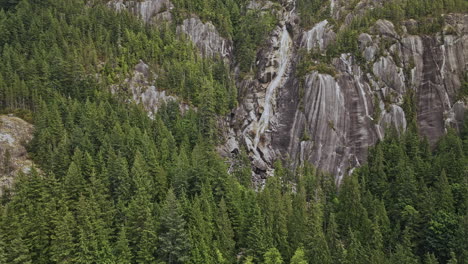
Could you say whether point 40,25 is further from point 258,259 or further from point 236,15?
point 258,259

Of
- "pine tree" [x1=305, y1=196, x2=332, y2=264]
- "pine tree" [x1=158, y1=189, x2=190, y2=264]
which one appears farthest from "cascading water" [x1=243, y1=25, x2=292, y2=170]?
"pine tree" [x1=158, y1=189, x2=190, y2=264]

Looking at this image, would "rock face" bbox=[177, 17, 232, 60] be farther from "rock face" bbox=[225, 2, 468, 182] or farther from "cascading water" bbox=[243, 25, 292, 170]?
"rock face" bbox=[225, 2, 468, 182]

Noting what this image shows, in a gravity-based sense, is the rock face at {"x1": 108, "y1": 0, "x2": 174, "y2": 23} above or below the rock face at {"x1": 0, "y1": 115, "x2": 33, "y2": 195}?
above

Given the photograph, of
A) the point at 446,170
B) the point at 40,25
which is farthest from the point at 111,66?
the point at 446,170

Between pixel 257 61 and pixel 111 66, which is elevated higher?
pixel 257 61

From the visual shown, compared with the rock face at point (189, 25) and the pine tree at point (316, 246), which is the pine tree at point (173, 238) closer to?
the pine tree at point (316, 246)

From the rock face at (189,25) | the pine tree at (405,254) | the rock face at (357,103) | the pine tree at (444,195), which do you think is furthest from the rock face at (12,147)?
the pine tree at (444,195)
